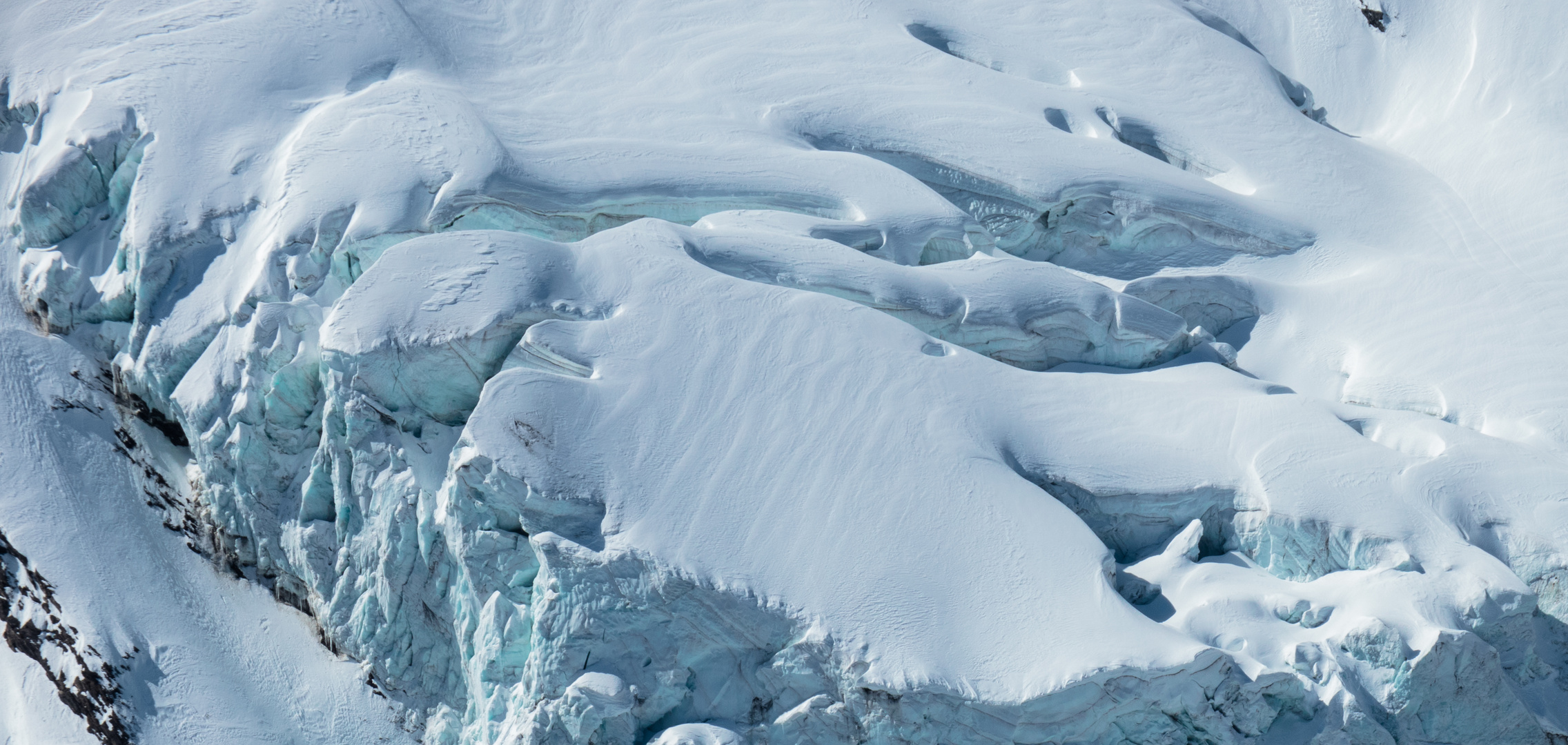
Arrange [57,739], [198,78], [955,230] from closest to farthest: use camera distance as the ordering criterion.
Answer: [57,739] < [955,230] < [198,78]

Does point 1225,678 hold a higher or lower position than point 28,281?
lower

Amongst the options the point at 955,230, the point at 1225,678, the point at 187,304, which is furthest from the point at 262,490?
the point at 1225,678

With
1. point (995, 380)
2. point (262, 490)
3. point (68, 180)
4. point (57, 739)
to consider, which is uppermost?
point (68, 180)

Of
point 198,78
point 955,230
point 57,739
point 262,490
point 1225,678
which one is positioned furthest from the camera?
point 198,78

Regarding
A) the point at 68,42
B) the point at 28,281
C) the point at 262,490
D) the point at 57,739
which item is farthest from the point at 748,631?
the point at 68,42

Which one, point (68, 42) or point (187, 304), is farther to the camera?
point (68, 42)

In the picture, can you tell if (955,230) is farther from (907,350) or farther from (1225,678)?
(1225,678)
